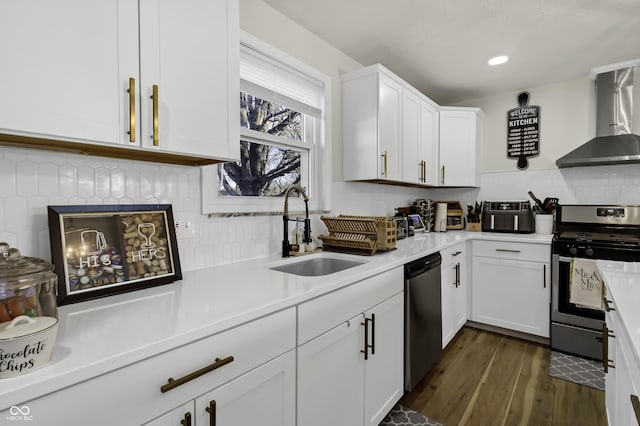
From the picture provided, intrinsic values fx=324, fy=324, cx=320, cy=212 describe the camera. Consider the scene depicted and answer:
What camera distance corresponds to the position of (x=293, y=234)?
84.0 inches

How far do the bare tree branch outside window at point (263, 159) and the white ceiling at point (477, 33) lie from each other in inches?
24.6

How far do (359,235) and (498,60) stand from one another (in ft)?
6.59

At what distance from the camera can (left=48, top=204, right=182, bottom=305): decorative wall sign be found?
1074mm

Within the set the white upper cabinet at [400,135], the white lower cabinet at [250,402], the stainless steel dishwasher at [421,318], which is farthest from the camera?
the white upper cabinet at [400,135]

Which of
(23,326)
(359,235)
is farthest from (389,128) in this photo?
(23,326)

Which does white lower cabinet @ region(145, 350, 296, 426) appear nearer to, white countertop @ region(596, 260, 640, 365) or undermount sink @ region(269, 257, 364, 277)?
undermount sink @ region(269, 257, 364, 277)

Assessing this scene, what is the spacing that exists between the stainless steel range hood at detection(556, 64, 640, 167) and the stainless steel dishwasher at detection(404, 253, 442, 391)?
1794 millimetres

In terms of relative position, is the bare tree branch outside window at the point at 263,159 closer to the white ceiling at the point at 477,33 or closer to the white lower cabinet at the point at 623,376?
the white ceiling at the point at 477,33

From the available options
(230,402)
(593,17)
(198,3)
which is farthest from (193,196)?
(593,17)

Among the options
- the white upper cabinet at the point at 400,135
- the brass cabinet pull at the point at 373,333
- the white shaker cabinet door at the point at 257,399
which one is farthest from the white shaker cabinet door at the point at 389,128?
the white shaker cabinet door at the point at 257,399

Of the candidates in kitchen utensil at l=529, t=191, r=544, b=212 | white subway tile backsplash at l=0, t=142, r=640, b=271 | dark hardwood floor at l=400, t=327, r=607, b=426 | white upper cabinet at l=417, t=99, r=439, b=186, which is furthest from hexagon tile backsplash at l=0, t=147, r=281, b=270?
kitchen utensil at l=529, t=191, r=544, b=212

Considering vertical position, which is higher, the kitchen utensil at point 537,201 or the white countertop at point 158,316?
the kitchen utensil at point 537,201

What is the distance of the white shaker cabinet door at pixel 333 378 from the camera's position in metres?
1.22

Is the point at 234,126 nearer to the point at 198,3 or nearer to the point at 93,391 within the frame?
the point at 198,3
